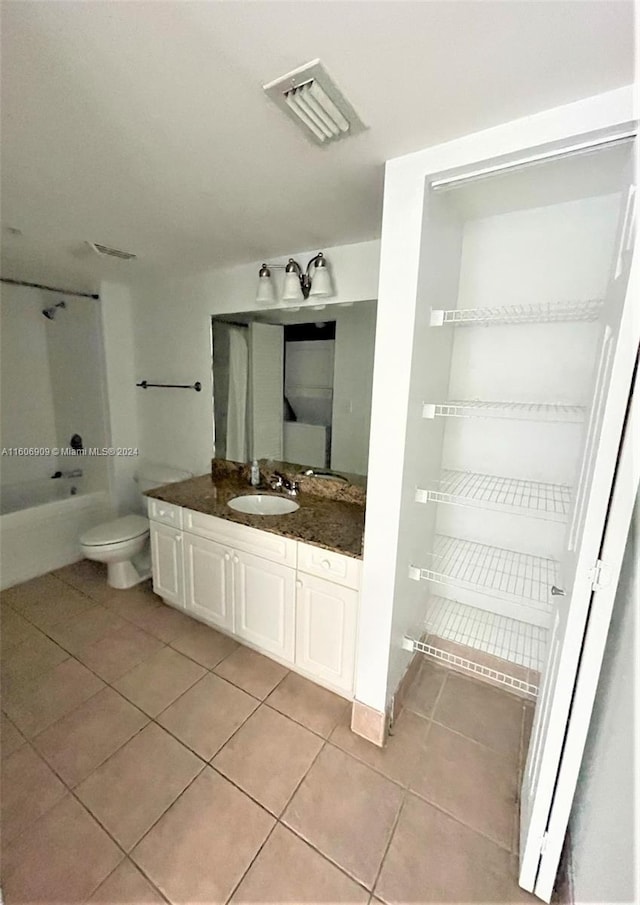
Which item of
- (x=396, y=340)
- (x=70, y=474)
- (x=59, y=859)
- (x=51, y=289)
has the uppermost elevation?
(x=51, y=289)

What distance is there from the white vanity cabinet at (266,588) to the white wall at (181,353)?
0.75 meters

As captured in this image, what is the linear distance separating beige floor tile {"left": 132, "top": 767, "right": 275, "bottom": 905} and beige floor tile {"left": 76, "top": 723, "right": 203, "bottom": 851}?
1.9 inches

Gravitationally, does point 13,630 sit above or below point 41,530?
below

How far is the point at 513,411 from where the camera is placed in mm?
1609

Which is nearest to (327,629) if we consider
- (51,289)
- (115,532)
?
(115,532)

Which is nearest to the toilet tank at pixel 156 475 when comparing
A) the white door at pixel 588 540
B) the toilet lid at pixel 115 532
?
the toilet lid at pixel 115 532

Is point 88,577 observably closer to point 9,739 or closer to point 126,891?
point 9,739

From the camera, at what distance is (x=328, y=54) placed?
0.80 meters

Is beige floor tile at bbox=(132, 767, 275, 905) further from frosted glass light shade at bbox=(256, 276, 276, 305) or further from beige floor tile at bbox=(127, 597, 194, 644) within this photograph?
frosted glass light shade at bbox=(256, 276, 276, 305)

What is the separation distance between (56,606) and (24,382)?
1.99m

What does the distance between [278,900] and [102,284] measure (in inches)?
136

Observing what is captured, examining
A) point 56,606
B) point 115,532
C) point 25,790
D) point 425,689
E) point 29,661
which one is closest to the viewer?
point 25,790

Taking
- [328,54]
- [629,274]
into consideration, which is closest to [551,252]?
[629,274]

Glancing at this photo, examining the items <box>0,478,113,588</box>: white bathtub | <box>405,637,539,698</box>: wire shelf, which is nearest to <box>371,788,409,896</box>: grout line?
<box>405,637,539,698</box>: wire shelf
